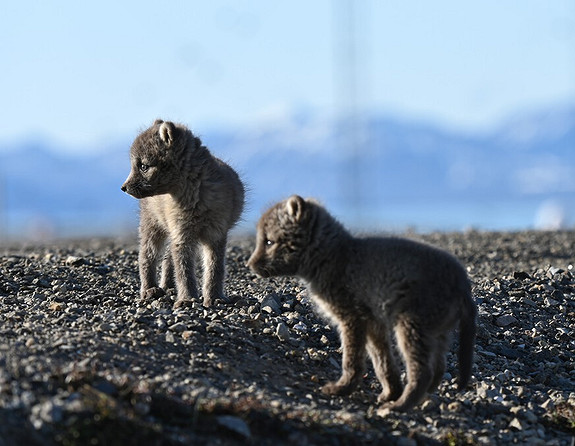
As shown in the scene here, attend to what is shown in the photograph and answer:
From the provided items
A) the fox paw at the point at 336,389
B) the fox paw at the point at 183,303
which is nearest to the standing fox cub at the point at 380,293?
the fox paw at the point at 336,389

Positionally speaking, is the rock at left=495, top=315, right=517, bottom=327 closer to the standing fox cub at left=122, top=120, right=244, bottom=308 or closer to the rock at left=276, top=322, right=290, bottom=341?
the rock at left=276, top=322, right=290, bottom=341

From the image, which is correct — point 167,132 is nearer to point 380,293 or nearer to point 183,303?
point 183,303

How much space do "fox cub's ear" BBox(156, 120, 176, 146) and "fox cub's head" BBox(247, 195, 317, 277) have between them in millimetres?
2079

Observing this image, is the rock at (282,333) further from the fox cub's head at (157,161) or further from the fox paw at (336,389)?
the fox cub's head at (157,161)

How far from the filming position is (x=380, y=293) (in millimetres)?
8203

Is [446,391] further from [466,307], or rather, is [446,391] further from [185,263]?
[185,263]

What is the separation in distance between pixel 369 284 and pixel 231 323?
1.72m

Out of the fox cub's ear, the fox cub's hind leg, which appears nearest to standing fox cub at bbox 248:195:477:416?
the fox cub's hind leg

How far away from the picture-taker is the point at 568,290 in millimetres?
12289

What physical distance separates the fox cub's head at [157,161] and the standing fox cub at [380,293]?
2.08m

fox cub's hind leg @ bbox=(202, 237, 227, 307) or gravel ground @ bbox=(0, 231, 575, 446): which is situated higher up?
fox cub's hind leg @ bbox=(202, 237, 227, 307)

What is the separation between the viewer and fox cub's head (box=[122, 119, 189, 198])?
35.4ft

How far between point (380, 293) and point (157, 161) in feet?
11.8

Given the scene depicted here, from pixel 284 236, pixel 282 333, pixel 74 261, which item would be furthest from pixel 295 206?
pixel 74 261
